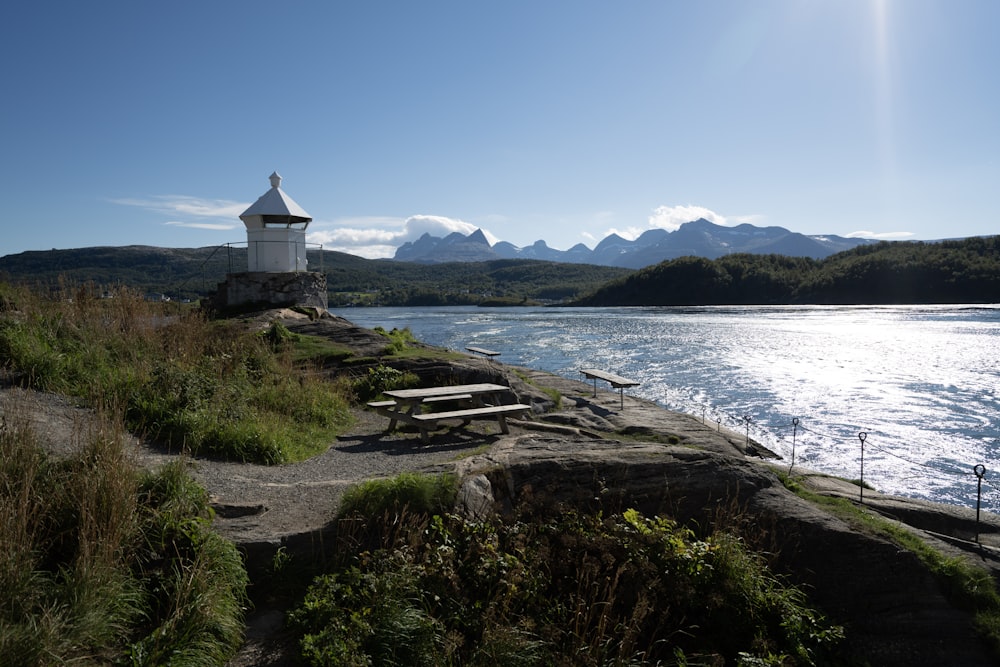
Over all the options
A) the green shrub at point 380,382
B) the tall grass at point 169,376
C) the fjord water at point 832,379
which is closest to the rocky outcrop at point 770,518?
the tall grass at point 169,376

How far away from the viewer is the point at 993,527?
955 cm

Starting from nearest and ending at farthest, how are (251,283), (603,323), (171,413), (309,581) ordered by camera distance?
(309,581) < (171,413) < (251,283) < (603,323)

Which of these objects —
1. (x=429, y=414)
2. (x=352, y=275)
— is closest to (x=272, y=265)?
(x=429, y=414)

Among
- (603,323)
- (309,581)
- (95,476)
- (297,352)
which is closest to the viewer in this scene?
(95,476)

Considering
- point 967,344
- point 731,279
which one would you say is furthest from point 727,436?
point 731,279

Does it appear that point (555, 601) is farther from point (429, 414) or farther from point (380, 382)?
point (380, 382)

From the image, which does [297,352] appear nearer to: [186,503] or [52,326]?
[52,326]

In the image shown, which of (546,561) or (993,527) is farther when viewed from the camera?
(993,527)

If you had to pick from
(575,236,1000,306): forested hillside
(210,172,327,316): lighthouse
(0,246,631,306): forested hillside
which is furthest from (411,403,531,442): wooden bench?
(575,236,1000,306): forested hillside

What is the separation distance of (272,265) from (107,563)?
1880 centimetres

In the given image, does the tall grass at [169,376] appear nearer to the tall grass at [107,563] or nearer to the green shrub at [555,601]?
the tall grass at [107,563]

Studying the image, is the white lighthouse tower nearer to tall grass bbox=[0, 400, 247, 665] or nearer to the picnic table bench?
the picnic table bench

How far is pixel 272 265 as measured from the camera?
852 inches

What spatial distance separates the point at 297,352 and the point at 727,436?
10.4m
